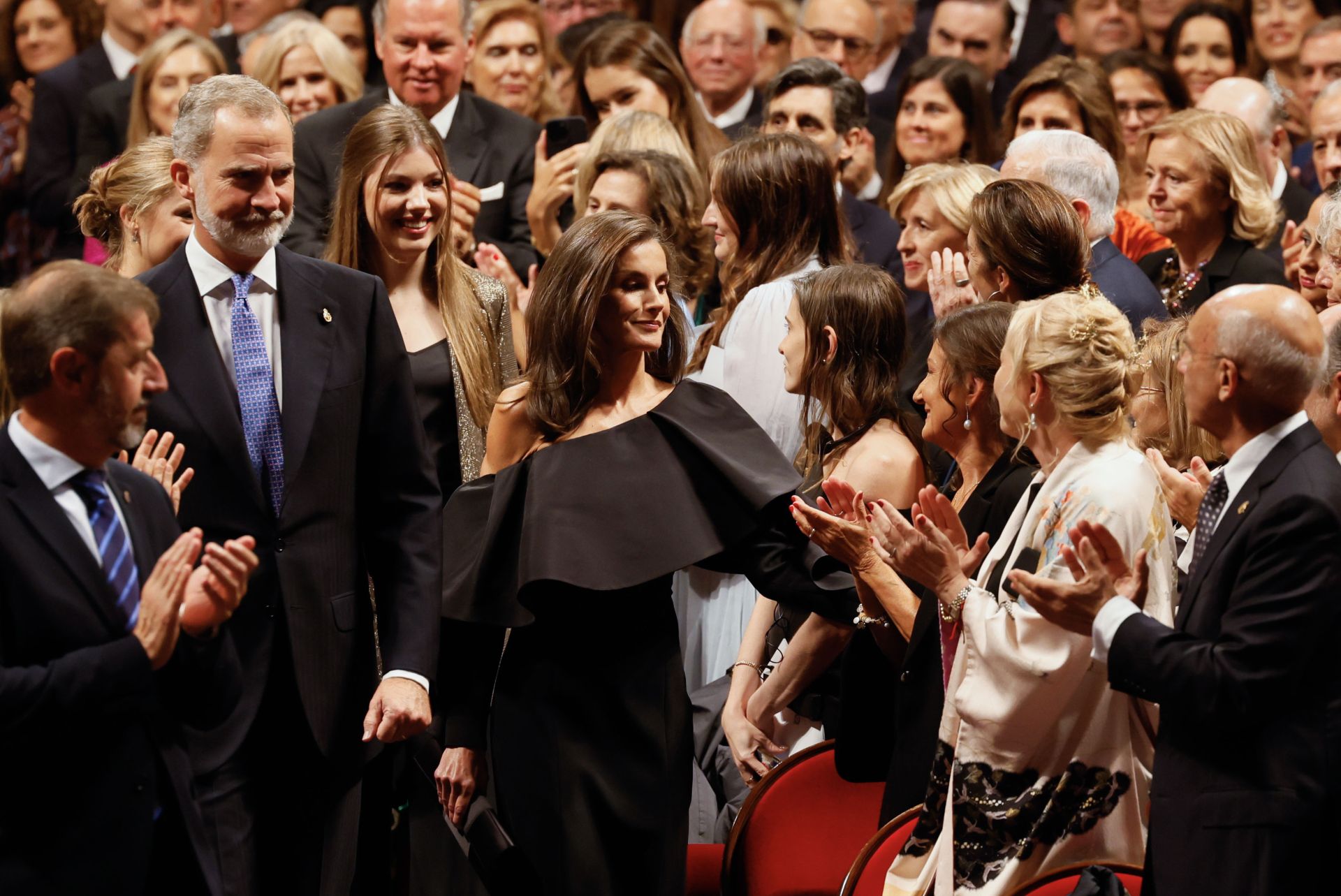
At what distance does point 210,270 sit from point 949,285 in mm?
2169

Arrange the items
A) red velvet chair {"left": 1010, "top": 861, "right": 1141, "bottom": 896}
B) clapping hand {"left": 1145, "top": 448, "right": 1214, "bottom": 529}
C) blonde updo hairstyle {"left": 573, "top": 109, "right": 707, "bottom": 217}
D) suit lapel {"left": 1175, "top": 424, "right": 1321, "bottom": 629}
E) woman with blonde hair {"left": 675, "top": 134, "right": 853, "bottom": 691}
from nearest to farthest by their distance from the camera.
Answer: suit lapel {"left": 1175, "top": 424, "right": 1321, "bottom": 629}
red velvet chair {"left": 1010, "top": 861, "right": 1141, "bottom": 896}
clapping hand {"left": 1145, "top": 448, "right": 1214, "bottom": 529}
woman with blonde hair {"left": 675, "top": 134, "right": 853, "bottom": 691}
blonde updo hairstyle {"left": 573, "top": 109, "right": 707, "bottom": 217}

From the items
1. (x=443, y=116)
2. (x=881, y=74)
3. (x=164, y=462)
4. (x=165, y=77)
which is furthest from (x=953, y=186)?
(x=881, y=74)

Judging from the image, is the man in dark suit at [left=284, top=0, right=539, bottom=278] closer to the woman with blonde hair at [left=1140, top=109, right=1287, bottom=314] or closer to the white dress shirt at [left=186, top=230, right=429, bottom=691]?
the woman with blonde hair at [left=1140, top=109, right=1287, bottom=314]

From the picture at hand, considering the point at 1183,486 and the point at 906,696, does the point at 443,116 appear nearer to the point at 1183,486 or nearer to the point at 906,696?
the point at 906,696

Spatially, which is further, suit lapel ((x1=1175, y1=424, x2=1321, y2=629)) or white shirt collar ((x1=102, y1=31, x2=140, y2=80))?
white shirt collar ((x1=102, y1=31, x2=140, y2=80))

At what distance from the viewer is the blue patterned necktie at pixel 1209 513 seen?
3.11 m

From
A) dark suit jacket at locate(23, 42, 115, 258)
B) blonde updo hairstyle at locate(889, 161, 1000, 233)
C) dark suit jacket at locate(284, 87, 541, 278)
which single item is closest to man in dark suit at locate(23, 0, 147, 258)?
dark suit jacket at locate(23, 42, 115, 258)

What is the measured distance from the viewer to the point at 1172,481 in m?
3.63

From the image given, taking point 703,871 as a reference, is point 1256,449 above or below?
above

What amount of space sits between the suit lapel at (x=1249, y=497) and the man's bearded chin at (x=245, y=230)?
6.19 feet

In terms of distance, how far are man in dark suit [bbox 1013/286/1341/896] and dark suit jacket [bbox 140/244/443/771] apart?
1.32 meters

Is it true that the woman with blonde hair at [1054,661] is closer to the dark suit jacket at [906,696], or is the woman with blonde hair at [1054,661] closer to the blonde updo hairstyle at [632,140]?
the dark suit jacket at [906,696]

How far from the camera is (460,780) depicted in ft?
13.4

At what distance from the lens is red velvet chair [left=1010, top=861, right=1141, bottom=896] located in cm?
325
